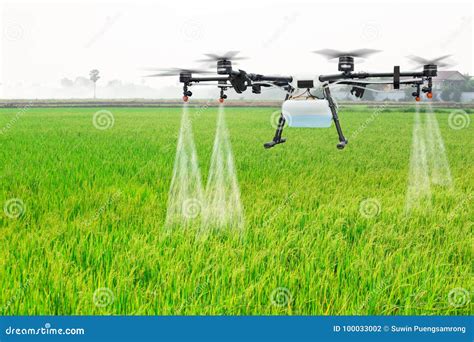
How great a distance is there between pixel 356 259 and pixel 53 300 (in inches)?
98.7

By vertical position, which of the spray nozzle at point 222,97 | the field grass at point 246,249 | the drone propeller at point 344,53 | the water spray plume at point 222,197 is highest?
the drone propeller at point 344,53

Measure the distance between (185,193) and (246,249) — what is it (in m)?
1.98

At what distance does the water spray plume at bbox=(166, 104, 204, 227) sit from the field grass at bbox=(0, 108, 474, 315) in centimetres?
19

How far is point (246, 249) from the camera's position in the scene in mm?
4395

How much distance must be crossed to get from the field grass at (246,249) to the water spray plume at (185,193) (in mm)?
193

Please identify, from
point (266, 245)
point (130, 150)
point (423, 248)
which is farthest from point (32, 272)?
point (130, 150)

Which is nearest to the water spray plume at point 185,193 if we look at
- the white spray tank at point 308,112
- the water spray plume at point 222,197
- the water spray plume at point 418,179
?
the water spray plume at point 222,197

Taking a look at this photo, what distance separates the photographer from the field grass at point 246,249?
351cm

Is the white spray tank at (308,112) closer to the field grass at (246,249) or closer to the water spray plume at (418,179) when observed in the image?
the water spray plume at (418,179)

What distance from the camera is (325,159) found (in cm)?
984

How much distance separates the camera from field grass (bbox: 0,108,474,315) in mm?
3506

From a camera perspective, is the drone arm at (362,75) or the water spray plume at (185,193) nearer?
the water spray plume at (185,193)

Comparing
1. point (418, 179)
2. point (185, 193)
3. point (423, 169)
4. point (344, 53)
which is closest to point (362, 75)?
point (344, 53)

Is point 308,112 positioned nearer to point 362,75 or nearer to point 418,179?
point 362,75
